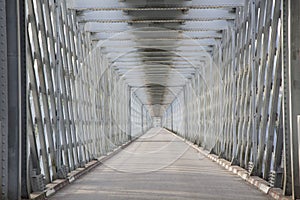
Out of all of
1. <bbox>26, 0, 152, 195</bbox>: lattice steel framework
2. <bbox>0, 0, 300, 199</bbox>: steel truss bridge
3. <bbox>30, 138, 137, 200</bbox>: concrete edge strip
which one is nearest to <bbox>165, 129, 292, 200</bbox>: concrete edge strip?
<bbox>0, 0, 300, 199</bbox>: steel truss bridge

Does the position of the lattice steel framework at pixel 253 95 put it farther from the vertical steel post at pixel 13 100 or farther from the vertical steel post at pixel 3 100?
the vertical steel post at pixel 3 100

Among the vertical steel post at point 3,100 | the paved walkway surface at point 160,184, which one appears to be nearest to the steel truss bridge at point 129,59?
the vertical steel post at point 3,100

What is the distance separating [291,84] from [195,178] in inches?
206

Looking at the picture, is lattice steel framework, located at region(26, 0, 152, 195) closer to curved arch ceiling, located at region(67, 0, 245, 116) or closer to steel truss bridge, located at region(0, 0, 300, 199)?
steel truss bridge, located at region(0, 0, 300, 199)

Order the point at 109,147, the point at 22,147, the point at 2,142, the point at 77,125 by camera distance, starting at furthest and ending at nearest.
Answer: the point at 109,147, the point at 77,125, the point at 22,147, the point at 2,142

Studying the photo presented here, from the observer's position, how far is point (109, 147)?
23.7m

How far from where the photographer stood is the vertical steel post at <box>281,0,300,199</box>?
807 centimetres

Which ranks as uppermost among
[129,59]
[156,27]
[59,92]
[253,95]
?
[129,59]

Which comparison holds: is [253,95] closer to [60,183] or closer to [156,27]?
[60,183]

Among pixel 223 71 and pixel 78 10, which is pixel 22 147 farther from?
pixel 223 71

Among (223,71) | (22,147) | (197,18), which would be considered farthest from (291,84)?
(223,71)

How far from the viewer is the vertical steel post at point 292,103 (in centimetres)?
807

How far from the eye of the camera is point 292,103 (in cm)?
814

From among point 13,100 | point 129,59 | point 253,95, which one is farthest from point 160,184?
point 129,59
